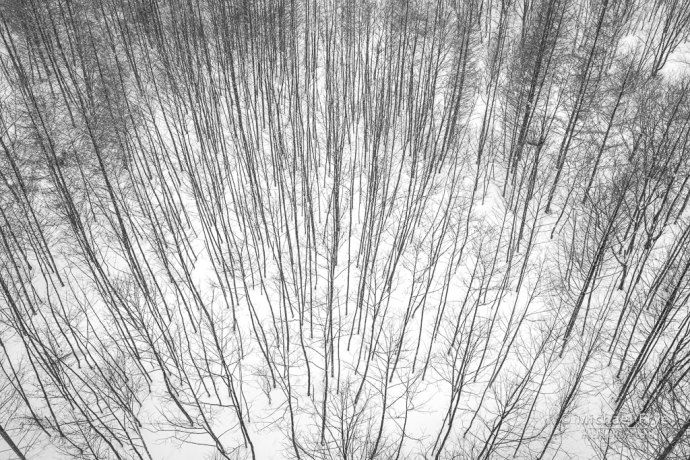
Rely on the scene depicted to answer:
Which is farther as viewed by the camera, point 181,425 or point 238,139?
point 238,139

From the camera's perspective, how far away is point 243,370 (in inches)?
813

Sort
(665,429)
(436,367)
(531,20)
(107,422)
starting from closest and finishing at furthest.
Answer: (665,429) → (107,422) → (436,367) → (531,20)

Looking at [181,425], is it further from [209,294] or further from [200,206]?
[200,206]

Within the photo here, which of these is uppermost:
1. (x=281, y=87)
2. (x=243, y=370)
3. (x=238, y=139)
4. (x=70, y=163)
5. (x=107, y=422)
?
(x=281, y=87)

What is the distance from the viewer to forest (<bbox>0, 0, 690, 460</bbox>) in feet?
60.2

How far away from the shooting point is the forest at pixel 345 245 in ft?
60.2

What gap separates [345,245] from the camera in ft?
83.2

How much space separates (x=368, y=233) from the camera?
964 inches

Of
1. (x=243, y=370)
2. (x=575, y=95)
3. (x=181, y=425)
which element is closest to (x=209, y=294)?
(x=243, y=370)

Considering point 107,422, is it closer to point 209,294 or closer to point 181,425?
point 181,425

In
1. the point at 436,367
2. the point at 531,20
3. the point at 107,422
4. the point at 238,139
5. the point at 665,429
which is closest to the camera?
the point at 665,429

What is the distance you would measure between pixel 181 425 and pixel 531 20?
33.5 metres

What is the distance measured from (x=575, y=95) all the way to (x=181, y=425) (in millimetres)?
28592

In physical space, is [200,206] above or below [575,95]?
below
